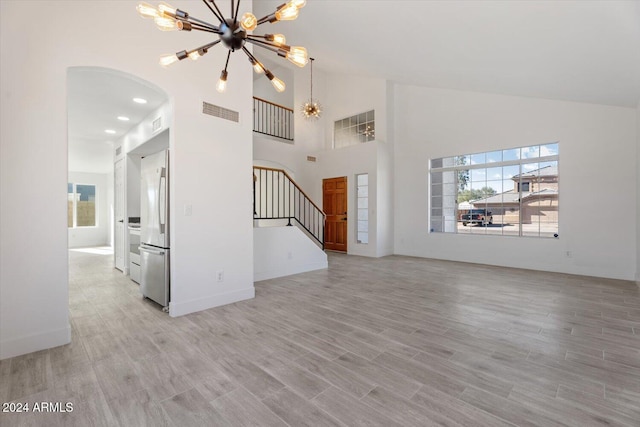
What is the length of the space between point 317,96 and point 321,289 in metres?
7.22

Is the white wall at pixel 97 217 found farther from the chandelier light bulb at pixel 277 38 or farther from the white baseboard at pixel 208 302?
the chandelier light bulb at pixel 277 38

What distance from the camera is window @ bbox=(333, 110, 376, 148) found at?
8.60m

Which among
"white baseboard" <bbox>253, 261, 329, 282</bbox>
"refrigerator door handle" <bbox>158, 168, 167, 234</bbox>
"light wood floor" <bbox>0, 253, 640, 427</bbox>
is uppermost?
"refrigerator door handle" <bbox>158, 168, 167, 234</bbox>

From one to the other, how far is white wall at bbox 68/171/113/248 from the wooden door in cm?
915

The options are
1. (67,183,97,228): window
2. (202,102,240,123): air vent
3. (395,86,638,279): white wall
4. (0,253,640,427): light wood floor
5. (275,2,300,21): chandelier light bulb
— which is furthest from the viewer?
(67,183,97,228): window

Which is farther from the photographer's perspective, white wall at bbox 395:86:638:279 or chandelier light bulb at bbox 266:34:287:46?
white wall at bbox 395:86:638:279

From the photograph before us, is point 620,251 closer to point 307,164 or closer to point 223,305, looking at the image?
point 223,305

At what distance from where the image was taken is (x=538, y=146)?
19.6 ft

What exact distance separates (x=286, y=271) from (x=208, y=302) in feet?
6.79

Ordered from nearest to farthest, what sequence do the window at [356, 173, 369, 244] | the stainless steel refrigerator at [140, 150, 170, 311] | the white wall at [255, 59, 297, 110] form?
the stainless steel refrigerator at [140, 150, 170, 311]
the window at [356, 173, 369, 244]
the white wall at [255, 59, 297, 110]

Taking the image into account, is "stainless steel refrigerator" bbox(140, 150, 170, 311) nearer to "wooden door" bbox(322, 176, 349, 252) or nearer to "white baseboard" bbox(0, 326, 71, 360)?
"white baseboard" bbox(0, 326, 71, 360)

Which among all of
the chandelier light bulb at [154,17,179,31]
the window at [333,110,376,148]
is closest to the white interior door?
the chandelier light bulb at [154,17,179,31]

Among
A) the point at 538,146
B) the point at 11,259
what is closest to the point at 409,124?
the point at 538,146

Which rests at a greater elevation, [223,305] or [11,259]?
[11,259]
